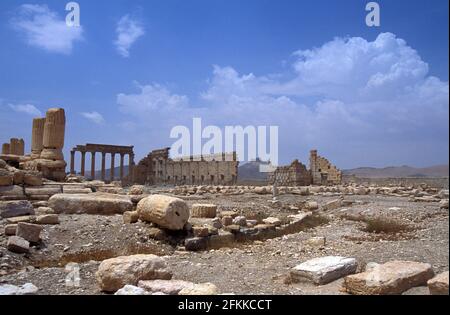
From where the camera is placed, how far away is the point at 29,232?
811 centimetres

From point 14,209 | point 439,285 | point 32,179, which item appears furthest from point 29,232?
point 439,285

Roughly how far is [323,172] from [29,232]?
3381 cm

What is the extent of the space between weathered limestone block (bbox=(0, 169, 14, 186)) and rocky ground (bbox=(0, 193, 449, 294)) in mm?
3273

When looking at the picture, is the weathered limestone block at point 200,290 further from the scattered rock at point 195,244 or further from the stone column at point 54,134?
the stone column at point 54,134

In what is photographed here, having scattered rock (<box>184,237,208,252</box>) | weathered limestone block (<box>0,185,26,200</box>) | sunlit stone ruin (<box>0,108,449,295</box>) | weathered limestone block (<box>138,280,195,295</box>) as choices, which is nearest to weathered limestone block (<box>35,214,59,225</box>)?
sunlit stone ruin (<box>0,108,449,295</box>)

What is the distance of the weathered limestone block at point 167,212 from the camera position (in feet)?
31.6

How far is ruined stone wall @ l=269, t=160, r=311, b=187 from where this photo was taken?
126 ft

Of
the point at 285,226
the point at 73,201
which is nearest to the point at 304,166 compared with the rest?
the point at 285,226

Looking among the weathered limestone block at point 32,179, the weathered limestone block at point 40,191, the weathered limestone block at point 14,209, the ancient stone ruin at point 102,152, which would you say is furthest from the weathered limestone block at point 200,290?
the ancient stone ruin at point 102,152

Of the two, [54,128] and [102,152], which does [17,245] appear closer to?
[54,128]

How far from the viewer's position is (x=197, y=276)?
650 cm

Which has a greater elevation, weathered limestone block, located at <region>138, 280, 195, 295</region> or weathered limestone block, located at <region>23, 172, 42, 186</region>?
weathered limestone block, located at <region>23, 172, 42, 186</region>

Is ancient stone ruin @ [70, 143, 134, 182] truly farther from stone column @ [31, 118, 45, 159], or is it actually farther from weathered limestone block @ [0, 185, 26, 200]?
weathered limestone block @ [0, 185, 26, 200]

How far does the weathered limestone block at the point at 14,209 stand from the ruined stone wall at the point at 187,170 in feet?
101
